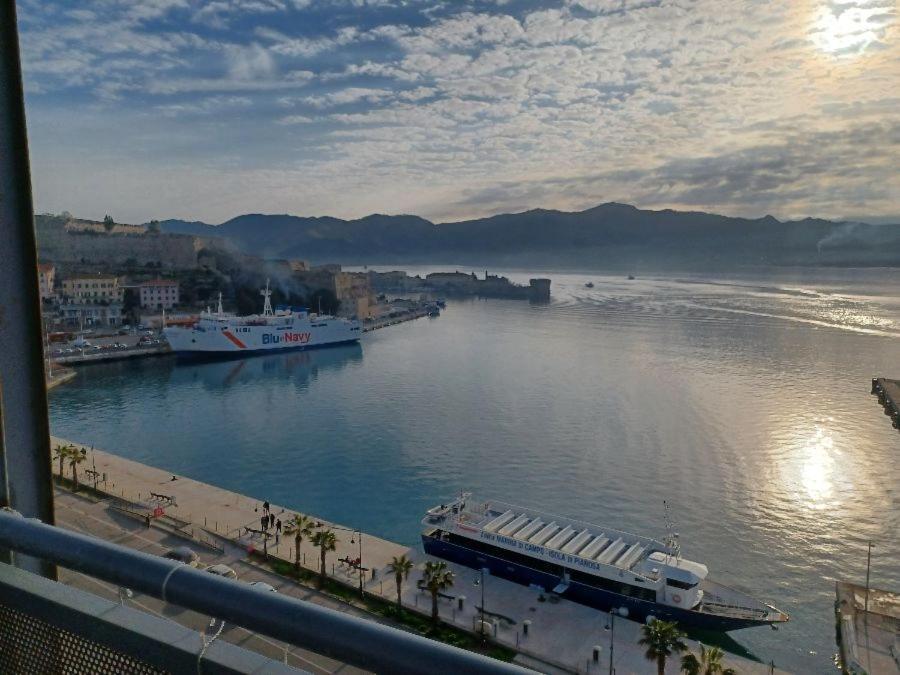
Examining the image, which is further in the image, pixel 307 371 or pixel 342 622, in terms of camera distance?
pixel 307 371

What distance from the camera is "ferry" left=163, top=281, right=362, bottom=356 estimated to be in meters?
38.2

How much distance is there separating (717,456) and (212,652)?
67.8ft

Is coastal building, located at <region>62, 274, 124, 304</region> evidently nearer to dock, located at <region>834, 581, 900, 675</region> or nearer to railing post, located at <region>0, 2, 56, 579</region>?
dock, located at <region>834, 581, 900, 675</region>

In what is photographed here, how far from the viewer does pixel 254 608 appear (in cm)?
107

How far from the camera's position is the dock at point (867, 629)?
969 cm

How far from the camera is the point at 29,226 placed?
6.40ft

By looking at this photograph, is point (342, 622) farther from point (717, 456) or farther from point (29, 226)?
point (717, 456)

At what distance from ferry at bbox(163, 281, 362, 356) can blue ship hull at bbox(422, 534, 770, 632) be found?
28730 millimetres

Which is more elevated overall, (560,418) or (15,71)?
(15,71)

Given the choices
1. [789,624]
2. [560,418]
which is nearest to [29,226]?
[789,624]

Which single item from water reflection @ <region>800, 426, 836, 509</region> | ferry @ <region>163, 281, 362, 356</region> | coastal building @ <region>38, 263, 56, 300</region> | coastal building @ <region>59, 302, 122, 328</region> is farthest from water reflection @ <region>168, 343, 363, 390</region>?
water reflection @ <region>800, 426, 836, 509</region>

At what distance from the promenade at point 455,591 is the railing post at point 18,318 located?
28.9 ft

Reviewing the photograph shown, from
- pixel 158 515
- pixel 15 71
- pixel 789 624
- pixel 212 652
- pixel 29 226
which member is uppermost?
pixel 15 71

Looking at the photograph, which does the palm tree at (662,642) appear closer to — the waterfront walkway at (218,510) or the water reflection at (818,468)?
the waterfront walkway at (218,510)
